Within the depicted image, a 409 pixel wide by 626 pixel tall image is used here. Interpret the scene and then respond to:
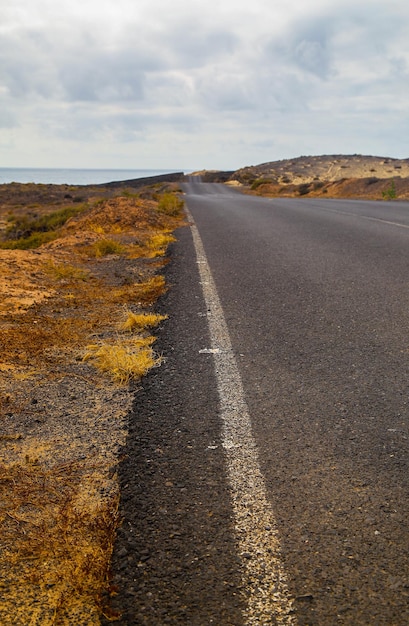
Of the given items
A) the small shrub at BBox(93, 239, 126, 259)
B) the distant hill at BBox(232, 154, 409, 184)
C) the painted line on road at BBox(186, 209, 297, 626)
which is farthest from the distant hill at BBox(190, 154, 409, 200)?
the painted line on road at BBox(186, 209, 297, 626)

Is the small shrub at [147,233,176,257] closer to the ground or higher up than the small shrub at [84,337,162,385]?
higher up

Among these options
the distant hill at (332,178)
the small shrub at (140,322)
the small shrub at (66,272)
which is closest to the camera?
the small shrub at (140,322)

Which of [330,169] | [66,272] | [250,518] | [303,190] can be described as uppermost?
[330,169]

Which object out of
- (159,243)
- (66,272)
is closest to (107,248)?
(159,243)

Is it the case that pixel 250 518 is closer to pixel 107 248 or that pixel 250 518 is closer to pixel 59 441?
pixel 59 441

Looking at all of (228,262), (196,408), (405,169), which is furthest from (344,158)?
(196,408)

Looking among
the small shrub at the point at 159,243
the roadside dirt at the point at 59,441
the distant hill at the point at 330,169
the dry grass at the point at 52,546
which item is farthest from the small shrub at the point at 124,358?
the distant hill at the point at 330,169

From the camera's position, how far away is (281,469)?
9.23 feet

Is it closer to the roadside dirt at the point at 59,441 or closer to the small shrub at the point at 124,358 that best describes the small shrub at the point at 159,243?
the roadside dirt at the point at 59,441

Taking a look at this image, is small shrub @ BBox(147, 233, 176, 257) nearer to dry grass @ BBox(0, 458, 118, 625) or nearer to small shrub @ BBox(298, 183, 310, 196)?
dry grass @ BBox(0, 458, 118, 625)

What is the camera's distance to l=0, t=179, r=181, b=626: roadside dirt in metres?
2.08

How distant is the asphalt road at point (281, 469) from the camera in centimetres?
203

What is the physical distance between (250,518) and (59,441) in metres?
1.22

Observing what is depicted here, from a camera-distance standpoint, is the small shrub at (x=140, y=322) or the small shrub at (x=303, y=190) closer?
the small shrub at (x=140, y=322)
